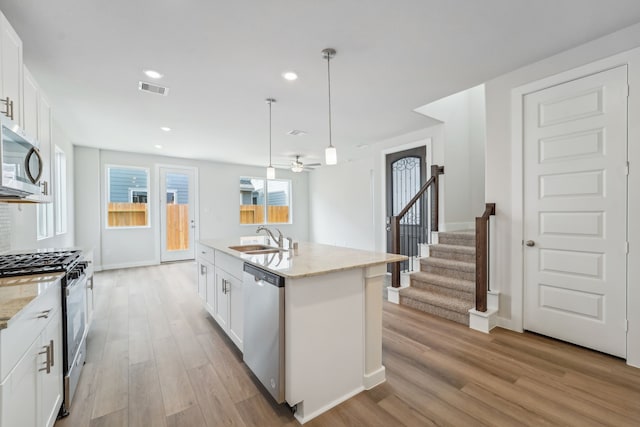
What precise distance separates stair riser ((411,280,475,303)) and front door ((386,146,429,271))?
817 millimetres

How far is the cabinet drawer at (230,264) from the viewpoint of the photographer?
7.51 feet

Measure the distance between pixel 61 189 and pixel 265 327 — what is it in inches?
206

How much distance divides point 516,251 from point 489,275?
0.39m

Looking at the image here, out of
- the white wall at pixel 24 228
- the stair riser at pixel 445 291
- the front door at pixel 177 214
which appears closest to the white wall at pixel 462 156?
the stair riser at pixel 445 291

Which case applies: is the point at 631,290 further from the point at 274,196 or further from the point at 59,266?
the point at 274,196

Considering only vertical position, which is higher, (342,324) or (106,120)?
(106,120)

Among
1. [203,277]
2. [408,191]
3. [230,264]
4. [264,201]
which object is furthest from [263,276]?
[264,201]

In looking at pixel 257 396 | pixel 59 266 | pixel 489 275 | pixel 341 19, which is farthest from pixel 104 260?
pixel 489 275

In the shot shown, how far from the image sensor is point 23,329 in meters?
1.16

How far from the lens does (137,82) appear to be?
2.90 m

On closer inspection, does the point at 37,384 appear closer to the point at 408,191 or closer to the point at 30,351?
the point at 30,351

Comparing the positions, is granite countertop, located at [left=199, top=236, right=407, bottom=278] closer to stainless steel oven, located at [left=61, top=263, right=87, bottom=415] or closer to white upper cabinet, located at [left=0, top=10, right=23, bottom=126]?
stainless steel oven, located at [left=61, top=263, right=87, bottom=415]

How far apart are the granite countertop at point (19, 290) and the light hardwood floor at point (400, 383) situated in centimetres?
90

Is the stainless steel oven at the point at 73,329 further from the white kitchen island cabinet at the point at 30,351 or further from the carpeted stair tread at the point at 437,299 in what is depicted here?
the carpeted stair tread at the point at 437,299
